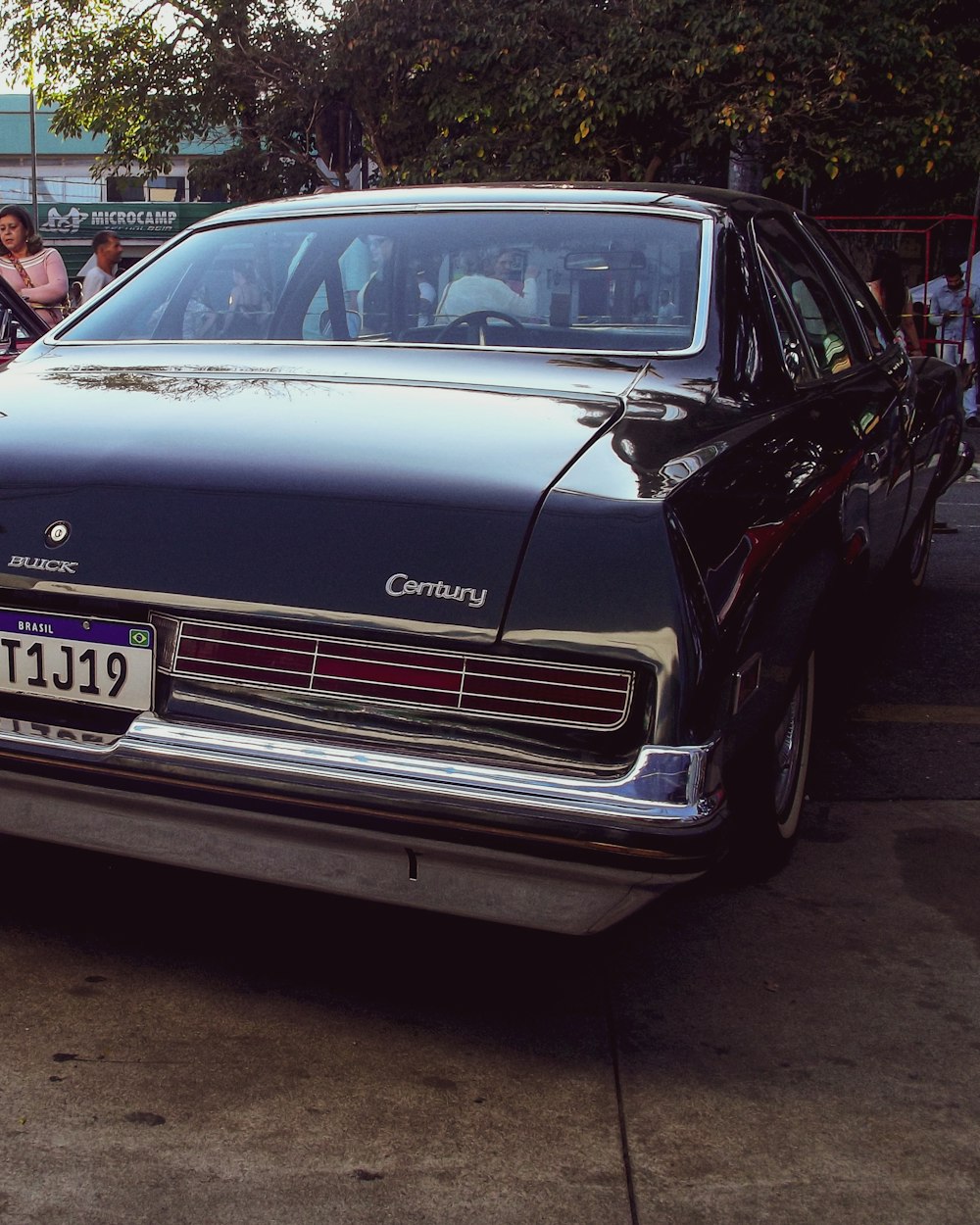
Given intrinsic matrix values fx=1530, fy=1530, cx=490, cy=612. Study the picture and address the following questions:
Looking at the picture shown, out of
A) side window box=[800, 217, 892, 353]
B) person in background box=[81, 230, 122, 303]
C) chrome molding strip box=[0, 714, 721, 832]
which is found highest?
side window box=[800, 217, 892, 353]

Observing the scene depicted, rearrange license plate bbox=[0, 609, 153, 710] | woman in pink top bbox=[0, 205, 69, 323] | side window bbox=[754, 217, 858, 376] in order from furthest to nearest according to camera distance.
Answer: woman in pink top bbox=[0, 205, 69, 323]
side window bbox=[754, 217, 858, 376]
license plate bbox=[0, 609, 153, 710]

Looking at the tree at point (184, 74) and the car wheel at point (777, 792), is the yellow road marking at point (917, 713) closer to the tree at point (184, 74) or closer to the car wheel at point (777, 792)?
the car wheel at point (777, 792)

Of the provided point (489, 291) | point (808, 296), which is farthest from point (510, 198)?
point (808, 296)

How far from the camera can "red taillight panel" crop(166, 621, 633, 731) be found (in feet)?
7.43

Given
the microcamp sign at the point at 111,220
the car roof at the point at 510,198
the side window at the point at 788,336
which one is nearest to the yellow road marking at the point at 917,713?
the side window at the point at 788,336

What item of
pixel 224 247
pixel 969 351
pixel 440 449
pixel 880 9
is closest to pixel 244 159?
pixel 880 9

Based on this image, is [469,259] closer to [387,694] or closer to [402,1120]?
[387,694]

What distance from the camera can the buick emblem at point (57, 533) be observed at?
8.21 ft

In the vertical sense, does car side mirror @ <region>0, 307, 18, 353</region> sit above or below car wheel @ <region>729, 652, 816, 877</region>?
above

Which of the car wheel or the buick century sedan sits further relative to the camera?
the car wheel

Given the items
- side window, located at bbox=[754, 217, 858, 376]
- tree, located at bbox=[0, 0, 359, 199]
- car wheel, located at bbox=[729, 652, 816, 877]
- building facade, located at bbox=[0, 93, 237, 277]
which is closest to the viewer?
car wheel, located at bbox=[729, 652, 816, 877]

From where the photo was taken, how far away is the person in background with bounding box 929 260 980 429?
49.0ft

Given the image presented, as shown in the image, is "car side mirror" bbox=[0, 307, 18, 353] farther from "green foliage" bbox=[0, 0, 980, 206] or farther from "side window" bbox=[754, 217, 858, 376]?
"green foliage" bbox=[0, 0, 980, 206]

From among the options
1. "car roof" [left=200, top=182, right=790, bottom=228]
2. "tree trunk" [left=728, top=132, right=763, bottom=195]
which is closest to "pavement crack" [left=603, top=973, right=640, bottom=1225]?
"car roof" [left=200, top=182, right=790, bottom=228]
